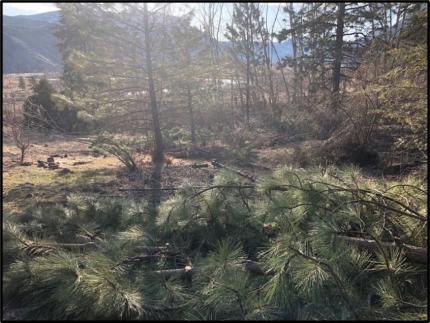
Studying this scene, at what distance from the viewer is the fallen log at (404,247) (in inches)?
109

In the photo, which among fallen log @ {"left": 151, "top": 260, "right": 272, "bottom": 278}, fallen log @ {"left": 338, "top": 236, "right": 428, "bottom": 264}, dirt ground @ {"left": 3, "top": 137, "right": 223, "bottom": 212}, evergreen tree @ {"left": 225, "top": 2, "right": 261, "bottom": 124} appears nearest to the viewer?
fallen log @ {"left": 338, "top": 236, "right": 428, "bottom": 264}

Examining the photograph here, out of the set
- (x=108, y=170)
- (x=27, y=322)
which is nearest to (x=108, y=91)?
(x=108, y=170)

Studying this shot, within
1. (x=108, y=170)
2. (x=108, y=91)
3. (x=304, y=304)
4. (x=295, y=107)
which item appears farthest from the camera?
(x=295, y=107)

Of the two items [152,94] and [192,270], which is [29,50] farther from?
[192,270]

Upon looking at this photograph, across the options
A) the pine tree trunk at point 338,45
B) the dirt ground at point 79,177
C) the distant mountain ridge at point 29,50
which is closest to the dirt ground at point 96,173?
the dirt ground at point 79,177

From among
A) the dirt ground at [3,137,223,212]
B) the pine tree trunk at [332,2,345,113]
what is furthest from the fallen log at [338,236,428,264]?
the pine tree trunk at [332,2,345,113]

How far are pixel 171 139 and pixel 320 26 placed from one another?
24.3 feet

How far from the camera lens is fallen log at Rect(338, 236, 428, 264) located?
9.10 feet

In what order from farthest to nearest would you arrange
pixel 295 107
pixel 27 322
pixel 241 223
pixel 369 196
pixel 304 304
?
pixel 295 107 → pixel 241 223 → pixel 369 196 → pixel 27 322 → pixel 304 304

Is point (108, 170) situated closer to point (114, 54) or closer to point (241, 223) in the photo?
point (114, 54)

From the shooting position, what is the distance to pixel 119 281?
2.74 meters

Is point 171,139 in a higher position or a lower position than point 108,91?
lower

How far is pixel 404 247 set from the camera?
113 inches

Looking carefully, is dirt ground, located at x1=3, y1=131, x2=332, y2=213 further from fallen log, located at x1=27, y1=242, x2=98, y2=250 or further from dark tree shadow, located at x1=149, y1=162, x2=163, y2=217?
fallen log, located at x1=27, y1=242, x2=98, y2=250
